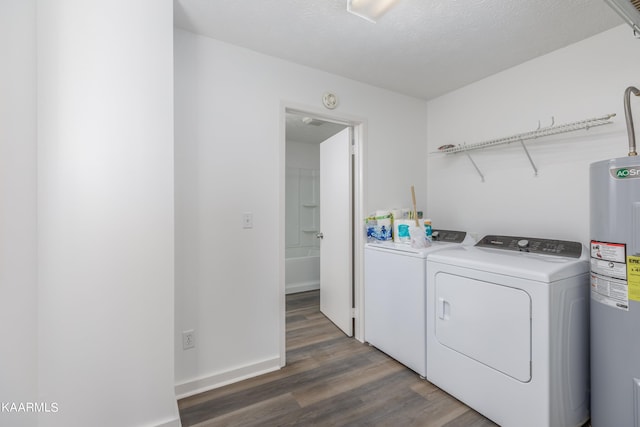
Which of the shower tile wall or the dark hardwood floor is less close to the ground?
the shower tile wall

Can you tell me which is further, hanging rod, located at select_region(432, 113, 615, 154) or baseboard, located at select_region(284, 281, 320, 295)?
baseboard, located at select_region(284, 281, 320, 295)

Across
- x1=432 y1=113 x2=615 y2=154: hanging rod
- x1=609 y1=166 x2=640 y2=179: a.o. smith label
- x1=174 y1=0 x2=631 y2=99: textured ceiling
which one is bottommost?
x1=609 y1=166 x2=640 y2=179: a.o. smith label

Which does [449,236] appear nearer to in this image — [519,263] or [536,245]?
[536,245]

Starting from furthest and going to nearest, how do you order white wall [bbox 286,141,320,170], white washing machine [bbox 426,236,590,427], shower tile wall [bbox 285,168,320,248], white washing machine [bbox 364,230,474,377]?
shower tile wall [bbox 285,168,320,248] < white wall [bbox 286,141,320,170] < white washing machine [bbox 364,230,474,377] < white washing machine [bbox 426,236,590,427]

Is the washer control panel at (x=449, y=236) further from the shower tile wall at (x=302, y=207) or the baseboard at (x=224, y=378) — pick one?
the shower tile wall at (x=302, y=207)

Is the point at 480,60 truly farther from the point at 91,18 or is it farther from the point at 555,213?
the point at 91,18

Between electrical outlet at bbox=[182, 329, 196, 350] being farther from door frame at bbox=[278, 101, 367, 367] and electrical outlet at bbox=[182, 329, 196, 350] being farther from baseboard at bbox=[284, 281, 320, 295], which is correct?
baseboard at bbox=[284, 281, 320, 295]

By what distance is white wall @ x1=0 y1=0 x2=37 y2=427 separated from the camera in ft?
3.62

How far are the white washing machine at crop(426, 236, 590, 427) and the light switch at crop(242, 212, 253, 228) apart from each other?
1.31 metres

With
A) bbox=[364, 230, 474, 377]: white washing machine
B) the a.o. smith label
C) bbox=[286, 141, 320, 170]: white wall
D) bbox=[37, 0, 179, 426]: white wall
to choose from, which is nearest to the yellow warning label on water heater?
the a.o. smith label

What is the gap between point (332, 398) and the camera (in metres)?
1.70

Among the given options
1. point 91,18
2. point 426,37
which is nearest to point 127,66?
point 91,18

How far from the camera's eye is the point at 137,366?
1334 millimetres

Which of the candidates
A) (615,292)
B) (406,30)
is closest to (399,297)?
(615,292)
